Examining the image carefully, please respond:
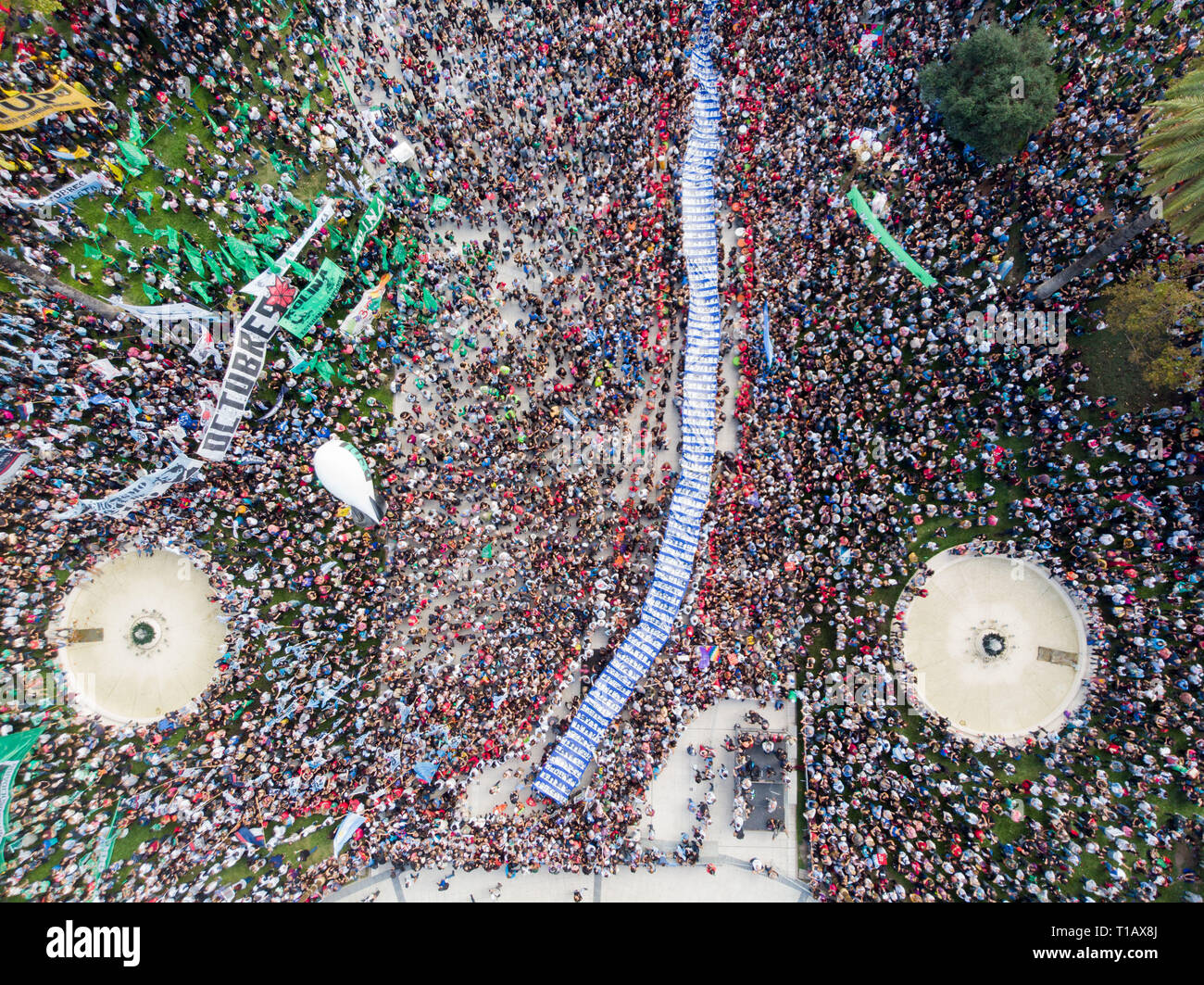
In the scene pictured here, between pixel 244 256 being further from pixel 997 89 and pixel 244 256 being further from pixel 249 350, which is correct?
pixel 997 89

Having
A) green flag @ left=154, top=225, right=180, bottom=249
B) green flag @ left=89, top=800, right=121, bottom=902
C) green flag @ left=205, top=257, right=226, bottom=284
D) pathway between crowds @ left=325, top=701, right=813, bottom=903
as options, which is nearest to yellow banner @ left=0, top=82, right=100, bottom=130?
green flag @ left=154, top=225, right=180, bottom=249

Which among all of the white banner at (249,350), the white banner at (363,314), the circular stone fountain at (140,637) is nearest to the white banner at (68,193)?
the white banner at (249,350)

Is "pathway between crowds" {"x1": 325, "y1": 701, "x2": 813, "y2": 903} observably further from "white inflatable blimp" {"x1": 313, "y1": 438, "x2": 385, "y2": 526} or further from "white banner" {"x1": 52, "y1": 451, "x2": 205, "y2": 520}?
"white banner" {"x1": 52, "y1": 451, "x2": 205, "y2": 520}

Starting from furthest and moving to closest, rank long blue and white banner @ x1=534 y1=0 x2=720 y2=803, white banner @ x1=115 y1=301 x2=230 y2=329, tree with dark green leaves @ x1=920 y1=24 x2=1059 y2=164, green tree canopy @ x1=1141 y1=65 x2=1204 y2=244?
long blue and white banner @ x1=534 y1=0 x2=720 y2=803
white banner @ x1=115 y1=301 x2=230 y2=329
tree with dark green leaves @ x1=920 y1=24 x2=1059 y2=164
green tree canopy @ x1=1141 y1=65 x2=1204 y2=244

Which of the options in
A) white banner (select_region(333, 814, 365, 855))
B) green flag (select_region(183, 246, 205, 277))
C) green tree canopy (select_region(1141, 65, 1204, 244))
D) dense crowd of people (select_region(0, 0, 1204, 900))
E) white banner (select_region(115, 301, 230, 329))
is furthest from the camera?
green flag (select_region(183, 246, 205, 277))

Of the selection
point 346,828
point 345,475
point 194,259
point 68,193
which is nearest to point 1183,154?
point 345,475

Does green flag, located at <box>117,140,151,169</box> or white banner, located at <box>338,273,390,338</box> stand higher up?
green flag, located at <box>117,140,151,169</box>

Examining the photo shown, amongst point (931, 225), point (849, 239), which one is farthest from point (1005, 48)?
point (849, 239)

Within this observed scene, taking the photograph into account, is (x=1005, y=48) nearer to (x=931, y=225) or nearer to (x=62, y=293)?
(x=931, y=225)
